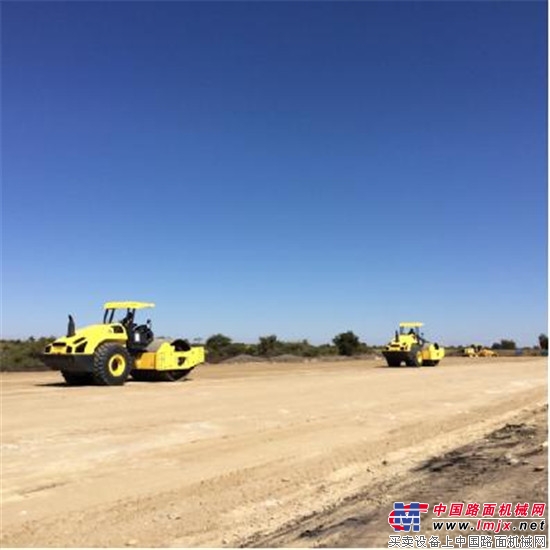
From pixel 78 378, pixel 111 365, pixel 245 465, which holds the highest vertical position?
pixel 111 365

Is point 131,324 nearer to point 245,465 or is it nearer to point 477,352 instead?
point 245,465

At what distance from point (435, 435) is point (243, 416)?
398cm

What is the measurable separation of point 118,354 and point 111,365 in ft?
1.46

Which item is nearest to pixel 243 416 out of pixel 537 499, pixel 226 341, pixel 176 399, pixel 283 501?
pixel 176 399

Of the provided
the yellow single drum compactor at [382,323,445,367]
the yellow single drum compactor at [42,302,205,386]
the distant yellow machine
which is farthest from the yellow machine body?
the distant yellow machine

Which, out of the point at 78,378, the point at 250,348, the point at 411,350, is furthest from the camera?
the point at 250,348

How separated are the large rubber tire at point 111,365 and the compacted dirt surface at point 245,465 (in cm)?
258

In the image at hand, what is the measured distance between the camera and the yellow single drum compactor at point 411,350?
36.7 m

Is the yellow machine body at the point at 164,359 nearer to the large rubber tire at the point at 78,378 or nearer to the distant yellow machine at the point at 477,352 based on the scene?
the large rubber tire at the point at 78,378

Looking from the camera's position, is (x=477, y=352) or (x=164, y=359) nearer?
(x=164, y=359)

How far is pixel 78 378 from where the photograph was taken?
21.6m

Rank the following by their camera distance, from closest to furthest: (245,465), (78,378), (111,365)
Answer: (245,465) → (111,365) → (78,378)

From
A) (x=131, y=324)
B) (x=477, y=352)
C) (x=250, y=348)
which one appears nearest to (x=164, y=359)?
(x=131, y=324)

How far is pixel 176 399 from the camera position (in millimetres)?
17172
